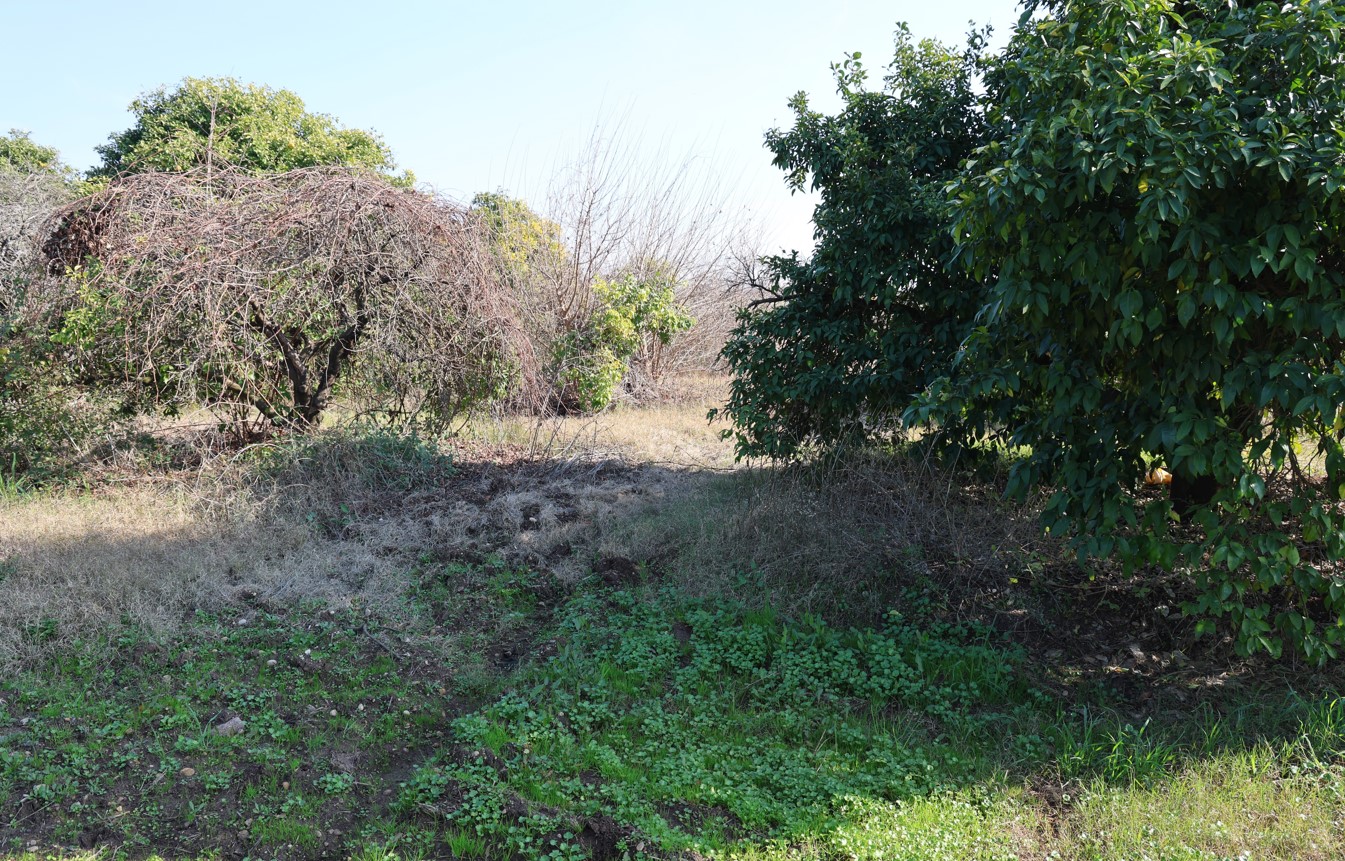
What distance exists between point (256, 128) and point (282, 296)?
704 centimetres


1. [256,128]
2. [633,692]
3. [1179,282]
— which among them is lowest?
[633,692]

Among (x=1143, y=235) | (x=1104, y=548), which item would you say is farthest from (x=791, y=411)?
(x=1143, y=235)

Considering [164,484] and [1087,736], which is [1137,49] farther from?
[164,484]

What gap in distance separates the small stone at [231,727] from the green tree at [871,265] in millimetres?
4247

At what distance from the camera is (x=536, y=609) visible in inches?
213

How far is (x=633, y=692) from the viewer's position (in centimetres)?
430

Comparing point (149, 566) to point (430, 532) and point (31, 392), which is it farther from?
point (31, 392)

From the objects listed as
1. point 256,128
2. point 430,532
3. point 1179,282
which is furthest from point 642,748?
point 256,128

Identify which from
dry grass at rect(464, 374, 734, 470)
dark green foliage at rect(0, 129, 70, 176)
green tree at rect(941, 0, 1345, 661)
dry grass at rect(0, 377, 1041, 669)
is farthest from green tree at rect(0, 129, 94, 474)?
dark green foliage at rect(0, 129, 70, 176)

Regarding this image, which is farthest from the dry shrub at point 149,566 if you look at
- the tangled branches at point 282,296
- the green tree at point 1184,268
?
the green tree at point 1184,268

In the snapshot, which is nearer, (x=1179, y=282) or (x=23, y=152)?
(x=1179, y=282)

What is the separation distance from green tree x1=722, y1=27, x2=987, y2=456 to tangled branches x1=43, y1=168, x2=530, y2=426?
323 cm

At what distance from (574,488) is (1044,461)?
175 inches

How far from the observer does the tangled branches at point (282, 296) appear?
277 inches
